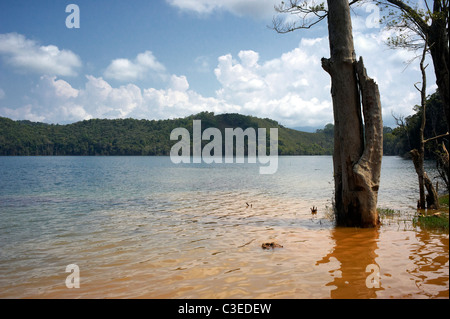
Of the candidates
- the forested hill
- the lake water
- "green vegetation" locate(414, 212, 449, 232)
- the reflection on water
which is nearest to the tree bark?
"green vegetation" locate(414, 212, 449, 232)

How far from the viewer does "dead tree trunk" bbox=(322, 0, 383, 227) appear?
27.8 ft

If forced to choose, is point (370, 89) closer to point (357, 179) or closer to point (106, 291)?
point (357, 179)

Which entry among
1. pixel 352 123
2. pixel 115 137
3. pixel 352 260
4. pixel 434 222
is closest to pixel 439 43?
pixel 352 123

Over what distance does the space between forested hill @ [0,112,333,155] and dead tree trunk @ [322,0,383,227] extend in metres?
143

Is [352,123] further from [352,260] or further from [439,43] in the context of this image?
[352,260]

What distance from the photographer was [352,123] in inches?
345

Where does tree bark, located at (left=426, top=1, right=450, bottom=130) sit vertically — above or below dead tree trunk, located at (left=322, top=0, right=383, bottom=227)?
above

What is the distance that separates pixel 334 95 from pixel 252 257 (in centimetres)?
497

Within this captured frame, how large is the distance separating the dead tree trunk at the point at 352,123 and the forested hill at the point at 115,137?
471 ft

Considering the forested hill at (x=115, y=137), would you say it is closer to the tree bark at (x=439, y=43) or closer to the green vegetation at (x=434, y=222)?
the tree bark at (x=439, y=43)

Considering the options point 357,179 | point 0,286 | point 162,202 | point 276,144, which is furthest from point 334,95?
point 276,144

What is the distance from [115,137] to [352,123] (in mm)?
162692

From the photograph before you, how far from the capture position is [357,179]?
8.37 metres

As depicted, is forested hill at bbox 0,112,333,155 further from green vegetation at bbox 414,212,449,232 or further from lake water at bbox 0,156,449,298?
green vegetation at bbox 414,212,449,232
